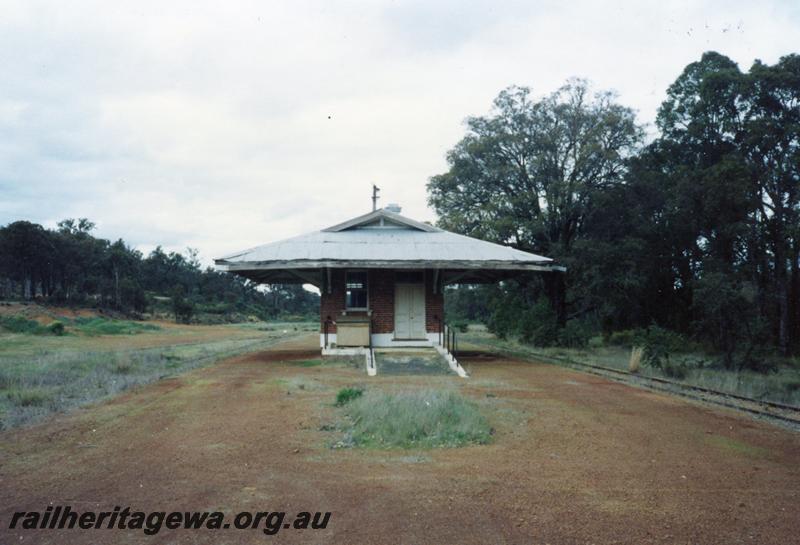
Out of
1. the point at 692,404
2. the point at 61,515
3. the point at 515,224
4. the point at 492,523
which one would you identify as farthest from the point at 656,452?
the point at 515,224

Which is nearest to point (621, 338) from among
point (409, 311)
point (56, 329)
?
point (409, 311)

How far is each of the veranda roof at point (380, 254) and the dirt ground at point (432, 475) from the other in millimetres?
7567

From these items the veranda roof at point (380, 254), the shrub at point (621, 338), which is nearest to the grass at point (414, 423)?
the veranda roof at point (380, 254)

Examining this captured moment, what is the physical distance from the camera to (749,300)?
64.6ft

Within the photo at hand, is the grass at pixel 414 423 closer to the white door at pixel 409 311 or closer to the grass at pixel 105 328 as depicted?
the white door at pixel 409 311

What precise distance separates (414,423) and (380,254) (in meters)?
10.5

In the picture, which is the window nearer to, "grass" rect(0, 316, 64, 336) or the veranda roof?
the veranda roof

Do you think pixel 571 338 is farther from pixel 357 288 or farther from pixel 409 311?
pixel 357 288

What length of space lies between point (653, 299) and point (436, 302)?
13570mm

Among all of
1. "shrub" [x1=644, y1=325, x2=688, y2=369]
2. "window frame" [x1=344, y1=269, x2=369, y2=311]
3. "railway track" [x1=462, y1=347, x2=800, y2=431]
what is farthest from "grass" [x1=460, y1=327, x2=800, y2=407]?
"window frame" [x1=344, y1=269, x2=369, y2=311]

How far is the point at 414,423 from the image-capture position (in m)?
7.96

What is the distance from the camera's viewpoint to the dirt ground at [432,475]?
4535 mm

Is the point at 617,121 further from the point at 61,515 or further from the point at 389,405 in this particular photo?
the point at 61,515

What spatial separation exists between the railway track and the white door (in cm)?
530
